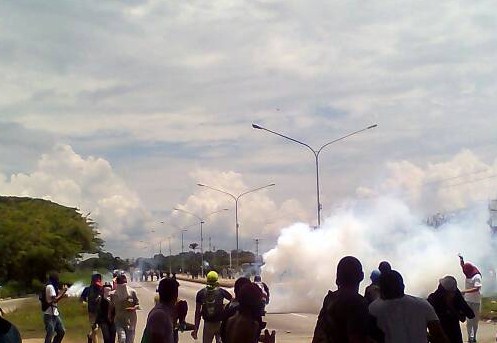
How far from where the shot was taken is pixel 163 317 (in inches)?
250

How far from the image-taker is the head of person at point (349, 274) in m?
5.77

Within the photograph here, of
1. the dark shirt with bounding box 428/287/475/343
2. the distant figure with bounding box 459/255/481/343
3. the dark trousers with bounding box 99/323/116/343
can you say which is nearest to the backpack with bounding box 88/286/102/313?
the dark trousers with bounding box 99/323/116/343

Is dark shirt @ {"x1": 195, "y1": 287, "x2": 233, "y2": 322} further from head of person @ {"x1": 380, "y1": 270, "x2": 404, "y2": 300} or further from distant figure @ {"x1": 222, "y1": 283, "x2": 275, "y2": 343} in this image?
distant figure @ {"x1": 222, "y1": 283, "x2": 275, "y2": 343}

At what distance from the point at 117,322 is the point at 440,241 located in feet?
80.6

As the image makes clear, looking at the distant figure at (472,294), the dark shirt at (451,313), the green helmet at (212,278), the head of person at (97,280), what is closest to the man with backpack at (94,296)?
the head of person at (97,280)

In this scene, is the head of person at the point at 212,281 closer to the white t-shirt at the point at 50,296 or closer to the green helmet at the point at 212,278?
the green helmet at the point at 212,278

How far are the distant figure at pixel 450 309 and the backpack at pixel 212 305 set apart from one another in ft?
12.5

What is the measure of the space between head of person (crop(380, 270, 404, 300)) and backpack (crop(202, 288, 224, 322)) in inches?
203

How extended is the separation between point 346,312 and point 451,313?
278cm

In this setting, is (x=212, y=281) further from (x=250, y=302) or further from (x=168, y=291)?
(x=250, y=302)

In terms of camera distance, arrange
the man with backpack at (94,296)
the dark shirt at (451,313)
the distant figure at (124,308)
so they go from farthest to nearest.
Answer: the man with backpack at (94,296), the distant figure at (124,308), the dark shirt at (451,313)

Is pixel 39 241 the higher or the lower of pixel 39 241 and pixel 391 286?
the higher

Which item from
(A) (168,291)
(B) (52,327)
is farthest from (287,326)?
(A) (168,291)

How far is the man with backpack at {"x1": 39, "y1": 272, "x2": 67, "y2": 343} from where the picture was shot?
1413cm
